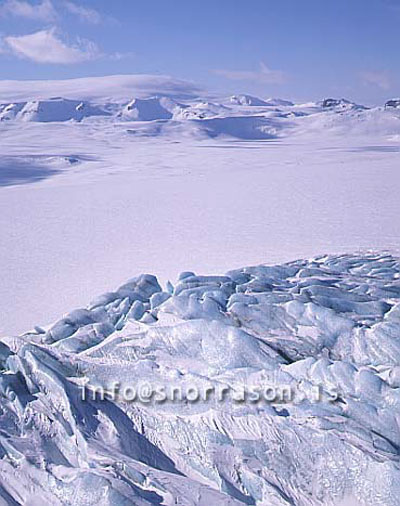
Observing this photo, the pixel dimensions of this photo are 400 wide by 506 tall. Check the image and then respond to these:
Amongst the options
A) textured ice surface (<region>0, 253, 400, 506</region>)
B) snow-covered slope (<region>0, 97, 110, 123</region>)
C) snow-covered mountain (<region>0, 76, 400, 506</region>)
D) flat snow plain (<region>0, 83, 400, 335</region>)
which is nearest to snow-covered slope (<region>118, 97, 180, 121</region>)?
snow-covered slope (<region>0, 97, 110, 123</region>)

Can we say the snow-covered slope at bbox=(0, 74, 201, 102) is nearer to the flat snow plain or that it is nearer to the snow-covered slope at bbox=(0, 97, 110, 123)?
the snow-covered slope at bbox=(0, 97, 110, 123)

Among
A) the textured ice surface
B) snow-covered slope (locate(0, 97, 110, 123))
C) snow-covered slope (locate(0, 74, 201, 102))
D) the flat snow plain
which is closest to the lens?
the textured ice surface

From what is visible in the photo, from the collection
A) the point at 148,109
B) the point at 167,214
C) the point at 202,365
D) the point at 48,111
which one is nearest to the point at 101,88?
the point at 148,109

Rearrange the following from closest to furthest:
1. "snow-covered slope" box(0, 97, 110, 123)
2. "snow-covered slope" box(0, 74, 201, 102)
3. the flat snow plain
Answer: the flat snow plain, "snow-covered slope" box(0, 97, 110, 123), "snow-covered slope" box(0, 74, 201, 102)

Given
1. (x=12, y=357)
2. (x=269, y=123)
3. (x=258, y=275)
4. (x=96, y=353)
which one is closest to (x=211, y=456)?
(x=96, y=353)

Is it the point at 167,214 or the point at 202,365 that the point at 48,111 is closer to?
the point at 167,214

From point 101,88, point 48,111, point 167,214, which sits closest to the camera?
point 167,214

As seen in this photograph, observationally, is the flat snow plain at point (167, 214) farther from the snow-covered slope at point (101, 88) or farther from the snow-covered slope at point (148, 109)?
the snow-covered slope at point (101, 88)
